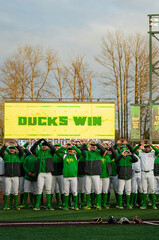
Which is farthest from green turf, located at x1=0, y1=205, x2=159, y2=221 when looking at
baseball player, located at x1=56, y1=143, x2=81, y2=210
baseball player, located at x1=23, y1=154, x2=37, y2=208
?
baseball player, located at x1=23, y1=154, x2=37, y2=208

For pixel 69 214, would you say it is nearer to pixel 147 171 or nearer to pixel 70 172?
pixel 70 172

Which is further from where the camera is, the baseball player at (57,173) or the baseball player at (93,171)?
the baseball player at (57,173)

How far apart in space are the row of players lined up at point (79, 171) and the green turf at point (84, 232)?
3.17 metres

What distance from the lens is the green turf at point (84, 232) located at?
8.00 metres

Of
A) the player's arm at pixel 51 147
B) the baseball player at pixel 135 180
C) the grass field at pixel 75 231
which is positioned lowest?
the grass field at pixel 75 231

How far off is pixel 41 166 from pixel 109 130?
13216 mm

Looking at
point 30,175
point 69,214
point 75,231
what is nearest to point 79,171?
point 30,175

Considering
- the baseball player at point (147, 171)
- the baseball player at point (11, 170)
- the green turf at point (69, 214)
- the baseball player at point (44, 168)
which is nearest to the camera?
the green turf at point (69, 214)

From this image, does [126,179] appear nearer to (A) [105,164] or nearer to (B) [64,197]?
(A) [105,164]

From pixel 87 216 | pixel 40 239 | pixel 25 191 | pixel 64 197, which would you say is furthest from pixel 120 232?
pixel 25 191

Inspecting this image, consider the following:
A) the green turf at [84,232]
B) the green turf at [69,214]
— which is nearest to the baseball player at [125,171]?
the green turf at [69,214]

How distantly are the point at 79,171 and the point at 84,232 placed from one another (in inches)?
178

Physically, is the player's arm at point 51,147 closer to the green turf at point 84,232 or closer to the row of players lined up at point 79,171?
the row of players lined up at point 79,171

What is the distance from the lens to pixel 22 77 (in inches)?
1345
